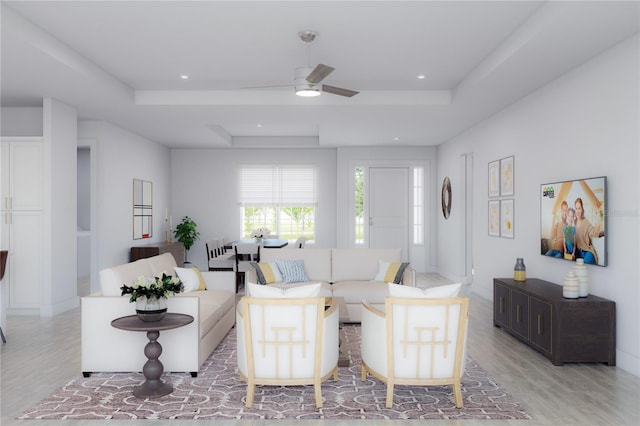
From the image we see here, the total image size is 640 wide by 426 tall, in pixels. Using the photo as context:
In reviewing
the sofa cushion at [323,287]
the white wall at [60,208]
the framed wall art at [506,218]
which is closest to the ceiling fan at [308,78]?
the sofa cushion at [323,287]

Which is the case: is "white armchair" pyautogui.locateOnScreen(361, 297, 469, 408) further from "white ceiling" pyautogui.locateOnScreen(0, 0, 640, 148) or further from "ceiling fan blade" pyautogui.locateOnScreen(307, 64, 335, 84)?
"white ceiling" pyautogui.locateOnScreen(0, 0, 640, 148)

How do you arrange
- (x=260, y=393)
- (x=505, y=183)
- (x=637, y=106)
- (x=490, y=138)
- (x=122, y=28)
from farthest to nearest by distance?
(x=490, y=138)
(x=505, y=183)
(x=122, y=28)
(x=637, y=106)
(x=260, y=393)

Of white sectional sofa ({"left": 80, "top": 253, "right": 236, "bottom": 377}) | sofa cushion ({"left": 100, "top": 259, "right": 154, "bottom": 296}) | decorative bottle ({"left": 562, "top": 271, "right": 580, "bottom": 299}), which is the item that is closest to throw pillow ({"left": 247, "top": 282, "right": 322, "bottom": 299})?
white sectional sofa ({"left": 80, "top": 253, "right": 236, "bottom": 377})

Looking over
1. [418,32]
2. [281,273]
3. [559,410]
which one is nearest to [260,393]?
[559,410]

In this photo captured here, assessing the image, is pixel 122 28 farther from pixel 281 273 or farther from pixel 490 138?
pixel 490 138

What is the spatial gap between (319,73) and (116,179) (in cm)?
510

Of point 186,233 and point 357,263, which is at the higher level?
point 186,233

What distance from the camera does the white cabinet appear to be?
247 inches

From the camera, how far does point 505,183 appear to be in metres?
6.64

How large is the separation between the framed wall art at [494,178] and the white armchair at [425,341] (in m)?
4.09

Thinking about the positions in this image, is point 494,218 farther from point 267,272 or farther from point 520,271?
point 267,272

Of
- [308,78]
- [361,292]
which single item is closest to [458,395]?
[361,292]

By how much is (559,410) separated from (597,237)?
182 centimetres

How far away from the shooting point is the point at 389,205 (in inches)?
422
